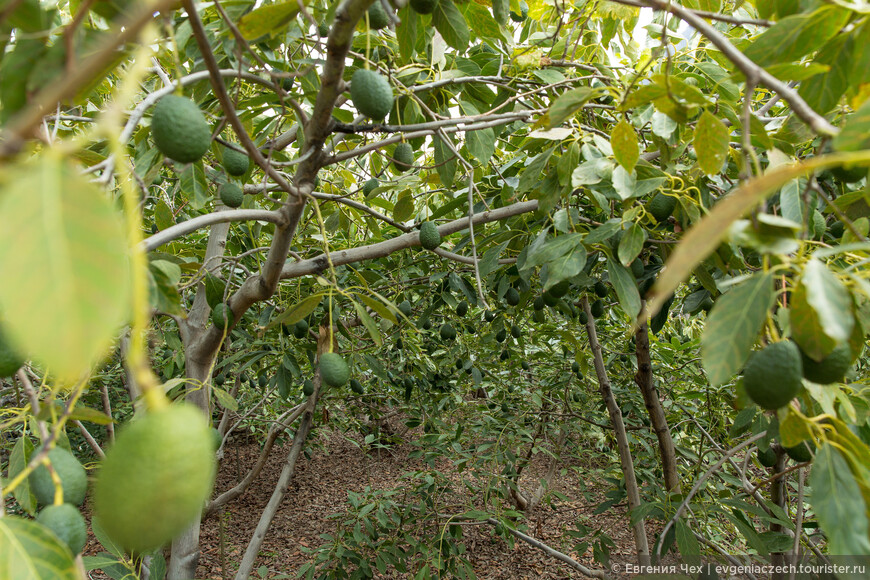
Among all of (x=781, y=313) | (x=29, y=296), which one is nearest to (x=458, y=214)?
(x=781, y=313)

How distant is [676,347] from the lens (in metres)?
3.21

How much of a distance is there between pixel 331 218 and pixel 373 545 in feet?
6.91

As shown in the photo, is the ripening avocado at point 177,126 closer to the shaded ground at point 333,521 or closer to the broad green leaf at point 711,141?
the broad green leaf at point 711,141

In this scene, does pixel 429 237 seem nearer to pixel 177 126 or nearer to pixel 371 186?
pixel 371 186

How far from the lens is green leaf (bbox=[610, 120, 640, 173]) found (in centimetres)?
104

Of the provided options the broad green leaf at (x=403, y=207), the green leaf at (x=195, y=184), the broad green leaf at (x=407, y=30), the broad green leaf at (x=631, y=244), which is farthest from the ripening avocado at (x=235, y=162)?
the broad green leaf at (x=631, y=244)

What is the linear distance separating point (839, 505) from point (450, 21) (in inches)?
49.0

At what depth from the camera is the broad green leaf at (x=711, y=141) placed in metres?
0.90

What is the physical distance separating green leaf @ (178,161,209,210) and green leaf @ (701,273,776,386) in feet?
5.04

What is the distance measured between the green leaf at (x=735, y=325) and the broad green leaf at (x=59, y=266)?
608 mm

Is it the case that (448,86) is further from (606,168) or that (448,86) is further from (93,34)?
(93,34)

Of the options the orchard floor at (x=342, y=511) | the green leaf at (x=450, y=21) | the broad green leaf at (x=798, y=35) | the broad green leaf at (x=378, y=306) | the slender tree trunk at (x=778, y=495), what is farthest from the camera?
the orchard floor at (x=342, y=511)

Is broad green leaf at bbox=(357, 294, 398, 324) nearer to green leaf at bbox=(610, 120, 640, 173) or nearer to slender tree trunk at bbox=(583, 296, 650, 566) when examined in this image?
green leaf at bbox=(610, 120, 640, 173)

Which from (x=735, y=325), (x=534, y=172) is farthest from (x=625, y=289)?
(x=735, y=325)
